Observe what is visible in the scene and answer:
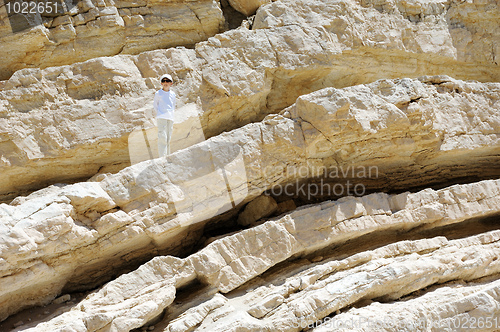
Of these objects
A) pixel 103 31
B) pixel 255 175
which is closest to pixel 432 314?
pixel 255 175

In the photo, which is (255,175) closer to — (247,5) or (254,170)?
(254,170)

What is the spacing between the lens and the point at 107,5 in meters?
8.23

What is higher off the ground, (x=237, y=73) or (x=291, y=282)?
(x=237, y=73)

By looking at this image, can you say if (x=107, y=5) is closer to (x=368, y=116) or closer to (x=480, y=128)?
(x=368, y=116)

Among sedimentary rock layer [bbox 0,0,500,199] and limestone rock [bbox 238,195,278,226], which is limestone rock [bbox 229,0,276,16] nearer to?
sedimentary rock layer [bbox 0,0,500,199]

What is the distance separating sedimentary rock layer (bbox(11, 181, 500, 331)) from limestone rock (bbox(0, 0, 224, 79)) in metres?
4.38

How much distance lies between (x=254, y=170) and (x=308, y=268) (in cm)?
160

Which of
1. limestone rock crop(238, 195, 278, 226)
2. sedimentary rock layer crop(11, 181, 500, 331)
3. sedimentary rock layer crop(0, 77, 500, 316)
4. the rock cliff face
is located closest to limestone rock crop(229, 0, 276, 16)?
the rock cliff face

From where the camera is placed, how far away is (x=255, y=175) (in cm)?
660

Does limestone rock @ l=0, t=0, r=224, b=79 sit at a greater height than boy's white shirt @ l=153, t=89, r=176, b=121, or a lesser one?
greater

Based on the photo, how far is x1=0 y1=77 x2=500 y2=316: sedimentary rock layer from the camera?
5.47 metres

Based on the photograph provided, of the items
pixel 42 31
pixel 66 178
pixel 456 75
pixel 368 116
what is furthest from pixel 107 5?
pixel 456 75

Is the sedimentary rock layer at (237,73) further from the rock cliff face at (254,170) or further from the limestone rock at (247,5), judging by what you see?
the limestone rock at (247,5)

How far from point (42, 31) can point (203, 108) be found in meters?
3.12
